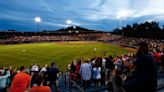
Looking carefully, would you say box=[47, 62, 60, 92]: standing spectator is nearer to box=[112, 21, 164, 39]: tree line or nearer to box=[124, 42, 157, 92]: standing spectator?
box=[124, 42, 157, 92]: standing spectator

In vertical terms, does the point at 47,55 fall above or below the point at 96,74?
below

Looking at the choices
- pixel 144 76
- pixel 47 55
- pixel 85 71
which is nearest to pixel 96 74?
pixel 85 71

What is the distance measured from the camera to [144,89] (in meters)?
5.39

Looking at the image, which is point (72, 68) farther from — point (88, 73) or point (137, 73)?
point (137, 73)

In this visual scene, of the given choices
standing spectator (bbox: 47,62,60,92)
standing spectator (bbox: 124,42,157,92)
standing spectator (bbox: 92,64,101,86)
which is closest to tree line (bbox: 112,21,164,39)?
standing spectator (bbox: 92,64,101,86)

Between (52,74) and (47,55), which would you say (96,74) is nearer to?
(52,74)

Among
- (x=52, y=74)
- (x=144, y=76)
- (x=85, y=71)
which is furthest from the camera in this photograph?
(x=85, y=71)

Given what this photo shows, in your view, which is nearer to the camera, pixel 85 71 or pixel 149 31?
pixel 85 71

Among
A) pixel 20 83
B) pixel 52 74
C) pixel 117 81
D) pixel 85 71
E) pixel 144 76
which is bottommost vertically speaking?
pixel 52 74

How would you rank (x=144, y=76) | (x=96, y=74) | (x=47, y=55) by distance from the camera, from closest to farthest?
1. (x=144, y=76)
2. (x=96, y=74)
3. (x=47, y=55)

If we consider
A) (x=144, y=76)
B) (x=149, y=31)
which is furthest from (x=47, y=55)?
(x=149, y=31)

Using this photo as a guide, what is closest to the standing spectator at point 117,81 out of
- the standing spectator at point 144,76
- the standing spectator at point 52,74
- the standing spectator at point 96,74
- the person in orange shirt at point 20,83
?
the standing spectator at point 144,76

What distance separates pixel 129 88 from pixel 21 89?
431 centimetres

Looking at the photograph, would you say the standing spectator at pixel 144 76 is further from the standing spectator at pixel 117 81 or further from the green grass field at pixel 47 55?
the green grass field at pixel 47 55
